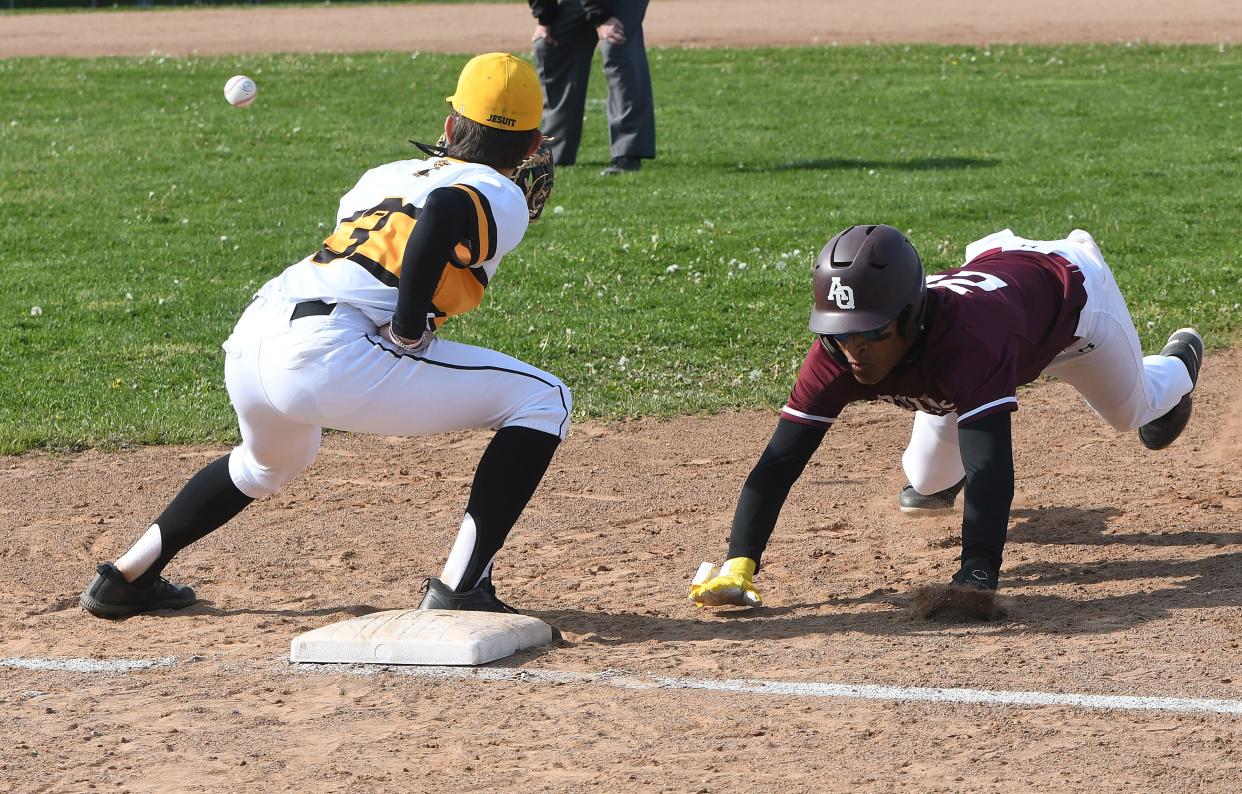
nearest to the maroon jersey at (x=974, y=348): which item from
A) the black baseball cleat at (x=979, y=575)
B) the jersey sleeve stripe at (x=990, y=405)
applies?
the jersey sleeve stripe at (x=990, y=405)

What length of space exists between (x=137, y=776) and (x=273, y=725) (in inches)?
15.8

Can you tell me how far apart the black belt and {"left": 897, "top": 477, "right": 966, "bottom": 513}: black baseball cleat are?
2.52 m

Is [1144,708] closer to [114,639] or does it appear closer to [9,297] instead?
[114,639]

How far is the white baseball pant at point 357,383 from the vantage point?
14.6 ft

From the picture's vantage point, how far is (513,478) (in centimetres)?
461

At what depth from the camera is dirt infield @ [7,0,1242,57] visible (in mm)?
22047

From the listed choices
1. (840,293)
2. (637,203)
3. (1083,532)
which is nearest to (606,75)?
(637,203)

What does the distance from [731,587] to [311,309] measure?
150 cm

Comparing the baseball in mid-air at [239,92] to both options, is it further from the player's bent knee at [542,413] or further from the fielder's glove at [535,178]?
the player's bent knee at [542,413]

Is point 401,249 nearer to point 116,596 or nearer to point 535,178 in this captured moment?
point 535,178

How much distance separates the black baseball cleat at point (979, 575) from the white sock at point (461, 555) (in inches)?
56.1

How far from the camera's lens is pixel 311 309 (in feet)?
14.8

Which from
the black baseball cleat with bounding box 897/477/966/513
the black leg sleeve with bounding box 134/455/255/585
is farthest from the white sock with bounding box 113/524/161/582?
the black baseball cleat with bounding box 897/477/966/513

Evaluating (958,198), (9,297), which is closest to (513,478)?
(9,297)
